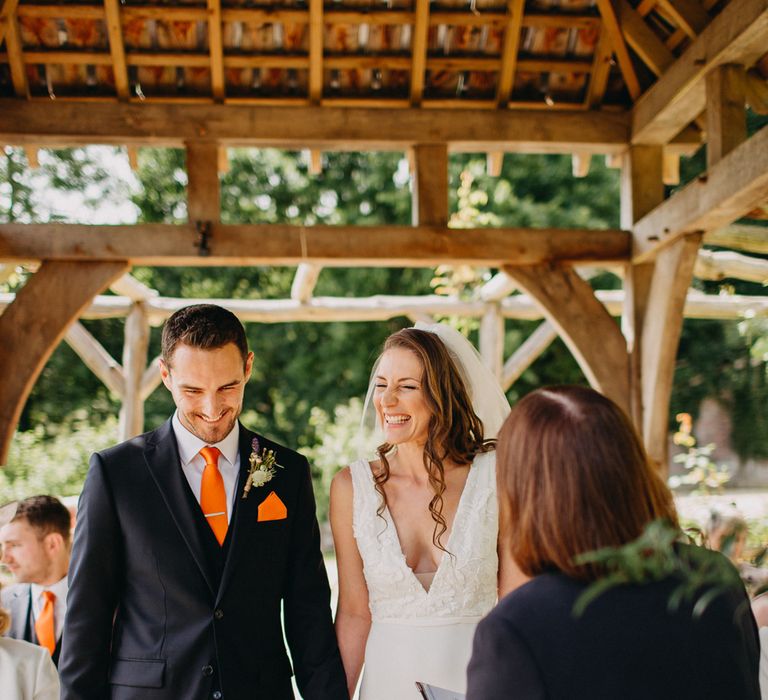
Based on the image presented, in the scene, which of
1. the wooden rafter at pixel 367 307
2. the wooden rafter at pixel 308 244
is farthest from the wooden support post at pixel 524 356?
the wooden rafter at pixel 308 244

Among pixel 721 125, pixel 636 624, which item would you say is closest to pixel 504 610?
pixel 636 624

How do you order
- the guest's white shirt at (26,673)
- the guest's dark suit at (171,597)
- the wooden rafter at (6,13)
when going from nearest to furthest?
the guest's dark suit at (171,597)
the guest's white shirt at (26,673)
the wooden rafter at (6,13)

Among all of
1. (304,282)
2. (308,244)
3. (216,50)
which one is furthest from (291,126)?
(304,282)

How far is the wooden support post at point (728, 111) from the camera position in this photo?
→ 4.55m

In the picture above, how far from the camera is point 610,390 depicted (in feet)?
18.6

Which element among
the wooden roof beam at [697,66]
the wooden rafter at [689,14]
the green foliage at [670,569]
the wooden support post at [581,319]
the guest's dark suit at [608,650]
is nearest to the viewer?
the green foliage at [670,569]

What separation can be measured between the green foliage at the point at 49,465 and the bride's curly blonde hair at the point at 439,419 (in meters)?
8.97

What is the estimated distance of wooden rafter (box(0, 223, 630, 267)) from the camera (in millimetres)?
5324

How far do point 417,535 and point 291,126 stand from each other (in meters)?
3.35

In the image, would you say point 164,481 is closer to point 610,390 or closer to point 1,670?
point 1,670

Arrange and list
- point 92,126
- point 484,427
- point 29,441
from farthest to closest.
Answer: point 29,441 → point 92,126 → point 484,427

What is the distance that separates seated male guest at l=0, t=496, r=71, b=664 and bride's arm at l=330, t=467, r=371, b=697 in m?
1.08

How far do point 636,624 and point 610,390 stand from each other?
14.4 ft

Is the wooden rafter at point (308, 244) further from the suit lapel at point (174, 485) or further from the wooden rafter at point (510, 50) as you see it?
the suit lapel at point (174, 485)
